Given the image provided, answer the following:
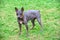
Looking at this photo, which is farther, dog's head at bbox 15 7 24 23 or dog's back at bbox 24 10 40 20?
dog's back at bbox 24 10 40 20

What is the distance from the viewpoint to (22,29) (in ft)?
26.1

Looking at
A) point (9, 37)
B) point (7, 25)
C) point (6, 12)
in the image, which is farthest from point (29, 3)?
point (9, 37)

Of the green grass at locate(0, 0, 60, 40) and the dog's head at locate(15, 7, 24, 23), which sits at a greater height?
the dog's head at locate(15, 7, 24, 23)

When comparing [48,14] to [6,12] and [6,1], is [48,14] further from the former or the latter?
[6,1]

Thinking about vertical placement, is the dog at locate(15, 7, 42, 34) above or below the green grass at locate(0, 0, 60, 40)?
above

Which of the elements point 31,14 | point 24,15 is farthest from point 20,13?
point 31,14

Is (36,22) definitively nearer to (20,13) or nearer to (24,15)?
(24,15)

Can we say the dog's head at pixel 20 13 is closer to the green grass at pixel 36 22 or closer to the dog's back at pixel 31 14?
the dog's back at pixel 31 14

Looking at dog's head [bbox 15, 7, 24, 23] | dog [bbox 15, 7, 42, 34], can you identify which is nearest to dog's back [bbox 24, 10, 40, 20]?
dog [bbox 15, 7, 42, 34]

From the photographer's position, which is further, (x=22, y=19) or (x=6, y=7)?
(x=6, y=7)

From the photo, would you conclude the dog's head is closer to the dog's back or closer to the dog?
the dog

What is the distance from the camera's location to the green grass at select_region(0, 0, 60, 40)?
7434 mm

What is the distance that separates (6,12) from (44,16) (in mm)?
1708

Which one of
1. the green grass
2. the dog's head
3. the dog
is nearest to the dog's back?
the dog
